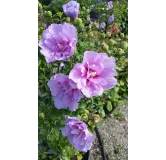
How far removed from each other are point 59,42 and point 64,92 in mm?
123

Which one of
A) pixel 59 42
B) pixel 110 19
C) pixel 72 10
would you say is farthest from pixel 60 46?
pixel 110 19

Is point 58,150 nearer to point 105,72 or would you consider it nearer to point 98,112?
point 98,112

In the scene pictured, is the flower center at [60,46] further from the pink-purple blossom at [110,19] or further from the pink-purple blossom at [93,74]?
the pink-purple blossom at [110,19]

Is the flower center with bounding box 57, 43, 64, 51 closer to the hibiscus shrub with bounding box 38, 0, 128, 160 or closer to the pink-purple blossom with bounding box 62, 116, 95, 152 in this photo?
the hibiscus shrub with bounding box 38, 0, 128, 160

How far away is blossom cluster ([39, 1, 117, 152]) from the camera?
0.65 metres

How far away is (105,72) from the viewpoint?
672 mm

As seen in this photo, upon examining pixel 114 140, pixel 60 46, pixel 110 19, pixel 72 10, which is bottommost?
pixel 114 140

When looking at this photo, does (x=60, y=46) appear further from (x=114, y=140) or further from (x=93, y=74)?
(x=114, y=140)

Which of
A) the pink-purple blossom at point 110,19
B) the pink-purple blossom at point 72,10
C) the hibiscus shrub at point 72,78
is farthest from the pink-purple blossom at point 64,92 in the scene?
the pink-purple blossom at point 110,19

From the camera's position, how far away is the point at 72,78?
2.10 feet

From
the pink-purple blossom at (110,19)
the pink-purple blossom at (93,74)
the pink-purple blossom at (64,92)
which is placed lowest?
the pink-purple blossom at (64,92)

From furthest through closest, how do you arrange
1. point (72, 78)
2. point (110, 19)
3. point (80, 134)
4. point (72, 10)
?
point (110, 19), point (72, 10), point (80, 134), point (72, 78)

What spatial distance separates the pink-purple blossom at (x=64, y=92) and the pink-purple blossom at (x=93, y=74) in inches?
1.6

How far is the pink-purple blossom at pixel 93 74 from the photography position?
2.11 feet
